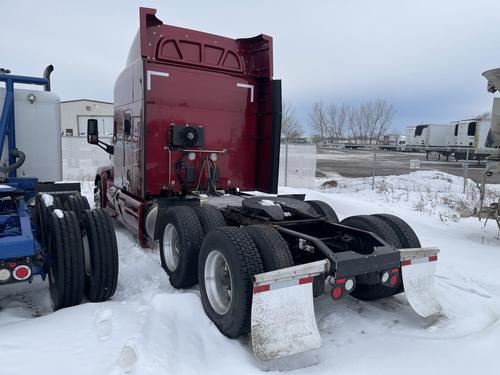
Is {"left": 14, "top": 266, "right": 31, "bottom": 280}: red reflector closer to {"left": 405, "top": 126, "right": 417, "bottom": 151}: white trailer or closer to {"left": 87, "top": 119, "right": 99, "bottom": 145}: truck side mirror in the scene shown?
{"left": 87, "top": 119, "right": 99, "bottom": 145}: truck side mirror

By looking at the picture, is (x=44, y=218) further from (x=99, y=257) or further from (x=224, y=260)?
(x=224, y=260)

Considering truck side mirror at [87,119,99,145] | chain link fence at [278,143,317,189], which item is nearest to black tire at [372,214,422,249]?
truck side mirror at [87,119,99,145]

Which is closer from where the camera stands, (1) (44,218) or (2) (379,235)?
(2) (379,235)

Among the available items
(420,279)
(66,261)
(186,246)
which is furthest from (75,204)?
(420,279)

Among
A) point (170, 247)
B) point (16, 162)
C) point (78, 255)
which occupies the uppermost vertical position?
point (16, 162)

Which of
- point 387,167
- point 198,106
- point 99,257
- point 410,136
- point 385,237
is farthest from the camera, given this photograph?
point 410,136

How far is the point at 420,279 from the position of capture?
12.0 feet

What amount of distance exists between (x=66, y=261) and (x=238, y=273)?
66.6 inches

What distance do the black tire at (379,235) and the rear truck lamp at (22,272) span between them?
3.06 metres

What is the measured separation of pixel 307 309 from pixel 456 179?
52.0 feet

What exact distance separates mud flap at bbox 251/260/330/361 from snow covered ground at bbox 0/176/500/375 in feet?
0.61

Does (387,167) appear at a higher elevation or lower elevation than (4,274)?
lower

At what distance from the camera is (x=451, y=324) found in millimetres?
3541

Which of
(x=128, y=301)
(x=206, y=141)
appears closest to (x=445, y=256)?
(x=206, y=141)
